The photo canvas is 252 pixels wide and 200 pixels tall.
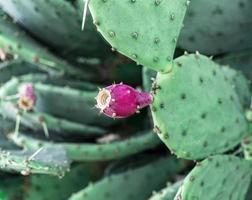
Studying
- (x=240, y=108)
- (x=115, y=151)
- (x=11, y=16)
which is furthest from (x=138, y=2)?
(x=11, y=16)

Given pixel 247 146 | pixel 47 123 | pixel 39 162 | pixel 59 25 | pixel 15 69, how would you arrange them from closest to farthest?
pixel 39 162 < pixel 247 146 < pixel 47 123 < pixel 59 25 < pixel 15 69

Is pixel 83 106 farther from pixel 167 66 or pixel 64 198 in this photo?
pixel 167 66

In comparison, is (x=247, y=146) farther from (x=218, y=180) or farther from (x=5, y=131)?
(x=5, y=131)

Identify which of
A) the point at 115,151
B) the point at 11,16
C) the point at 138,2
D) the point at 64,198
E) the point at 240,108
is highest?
the point at 138,2

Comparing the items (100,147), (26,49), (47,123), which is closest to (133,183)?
(100,147)

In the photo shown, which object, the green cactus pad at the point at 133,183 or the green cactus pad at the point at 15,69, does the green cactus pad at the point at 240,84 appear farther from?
the green cactus pad at the point at 15,69

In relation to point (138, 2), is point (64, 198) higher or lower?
lower

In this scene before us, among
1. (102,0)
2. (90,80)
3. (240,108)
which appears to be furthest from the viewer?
(90,80)
